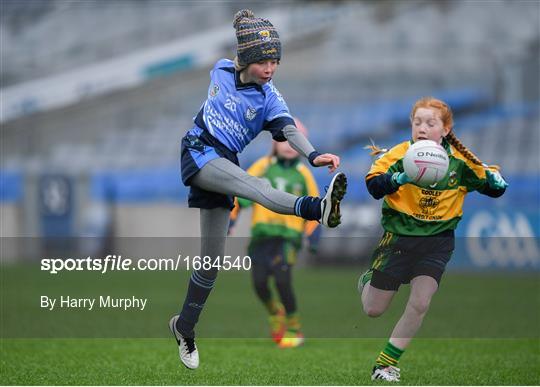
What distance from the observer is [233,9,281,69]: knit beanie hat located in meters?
6.16

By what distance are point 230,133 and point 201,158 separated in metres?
0.26

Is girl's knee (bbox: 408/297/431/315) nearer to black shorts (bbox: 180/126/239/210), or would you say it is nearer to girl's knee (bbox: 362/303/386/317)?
girl's knee (bbox: 362/303/386/317)

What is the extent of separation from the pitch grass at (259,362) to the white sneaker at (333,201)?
4.80ft

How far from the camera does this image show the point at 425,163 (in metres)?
5.77

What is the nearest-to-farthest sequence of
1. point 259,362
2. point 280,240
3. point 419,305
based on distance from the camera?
point 419,305, point 259,362, point 280,240

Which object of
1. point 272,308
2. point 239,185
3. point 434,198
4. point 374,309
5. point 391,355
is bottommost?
point 272,308

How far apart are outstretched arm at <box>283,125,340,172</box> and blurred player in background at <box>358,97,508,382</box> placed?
2.10ft

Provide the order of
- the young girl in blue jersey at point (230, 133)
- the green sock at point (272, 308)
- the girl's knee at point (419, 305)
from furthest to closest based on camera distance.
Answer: the green sock at point (272, 308), the girl's knee at point (419, 305), the young girl in blue jersey at point (230, 133)

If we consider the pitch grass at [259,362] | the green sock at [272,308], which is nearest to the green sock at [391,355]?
the pitch grass at [259,362]

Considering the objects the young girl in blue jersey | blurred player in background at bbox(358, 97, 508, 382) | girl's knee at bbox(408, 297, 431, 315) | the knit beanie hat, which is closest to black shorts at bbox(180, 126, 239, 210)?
the young girl in blue jersey

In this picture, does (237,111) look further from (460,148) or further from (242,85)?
(460,148)

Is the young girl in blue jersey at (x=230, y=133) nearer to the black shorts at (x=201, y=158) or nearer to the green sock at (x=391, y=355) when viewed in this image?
the black shorts at (x=201, y=158)

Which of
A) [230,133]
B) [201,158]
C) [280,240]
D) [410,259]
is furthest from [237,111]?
[280,240]

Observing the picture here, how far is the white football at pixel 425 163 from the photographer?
5777mm
